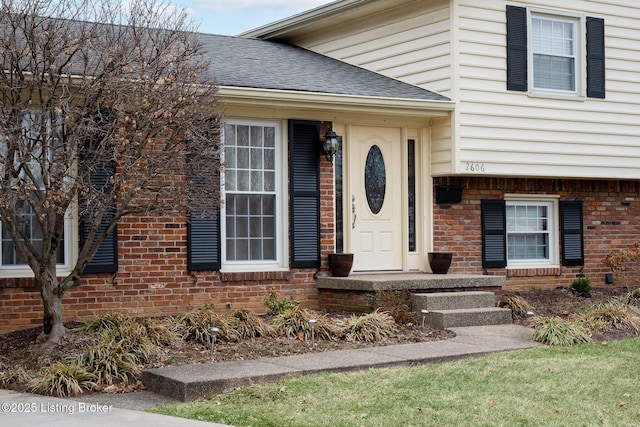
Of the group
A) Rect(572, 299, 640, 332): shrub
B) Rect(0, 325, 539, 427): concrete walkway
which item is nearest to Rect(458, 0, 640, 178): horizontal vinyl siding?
Rect(572, 299, 640, 332): shrub

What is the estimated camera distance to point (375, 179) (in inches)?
508

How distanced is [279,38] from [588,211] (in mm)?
6155

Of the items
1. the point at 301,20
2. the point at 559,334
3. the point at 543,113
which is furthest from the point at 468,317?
the point at 301,20

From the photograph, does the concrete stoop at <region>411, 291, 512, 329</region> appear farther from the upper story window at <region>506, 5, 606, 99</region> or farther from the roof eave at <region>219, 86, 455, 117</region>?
the upper story window at <region>506, 5, 606, 99</region>

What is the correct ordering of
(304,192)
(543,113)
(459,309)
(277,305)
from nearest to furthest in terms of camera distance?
(277,305), (459,309), (304,192), (543,113)

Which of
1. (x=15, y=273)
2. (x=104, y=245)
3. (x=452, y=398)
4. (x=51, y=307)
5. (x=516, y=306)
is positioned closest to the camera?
(x=452, y=398)

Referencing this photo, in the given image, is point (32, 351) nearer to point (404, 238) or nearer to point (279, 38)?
point (404, 238)

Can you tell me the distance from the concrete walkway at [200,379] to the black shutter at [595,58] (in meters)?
5.53

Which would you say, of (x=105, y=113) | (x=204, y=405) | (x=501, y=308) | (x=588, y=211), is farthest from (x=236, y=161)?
(x=588, y=211)

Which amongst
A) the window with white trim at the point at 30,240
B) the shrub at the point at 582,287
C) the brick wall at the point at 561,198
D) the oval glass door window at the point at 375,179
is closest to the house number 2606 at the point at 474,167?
the brick wall at the point at 561,198

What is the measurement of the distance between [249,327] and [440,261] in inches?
157

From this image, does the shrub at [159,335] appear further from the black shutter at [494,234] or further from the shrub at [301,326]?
the black shutter at [494,234]

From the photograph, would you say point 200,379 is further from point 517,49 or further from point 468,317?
point 517,49

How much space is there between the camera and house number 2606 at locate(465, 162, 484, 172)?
1267 centimetres
